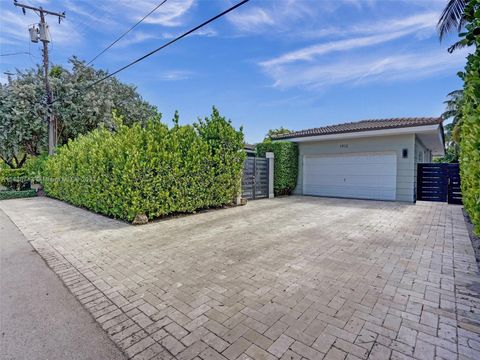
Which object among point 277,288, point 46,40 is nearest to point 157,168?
point 277,288

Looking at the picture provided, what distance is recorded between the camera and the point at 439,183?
10.6 meters

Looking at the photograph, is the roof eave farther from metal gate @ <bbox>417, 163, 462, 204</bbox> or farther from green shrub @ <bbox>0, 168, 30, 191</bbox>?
green shrub @ <bbox>0, 168, 30, 191</bbox>

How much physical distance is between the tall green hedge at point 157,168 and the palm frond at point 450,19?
906 cm

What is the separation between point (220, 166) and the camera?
873 centimetres

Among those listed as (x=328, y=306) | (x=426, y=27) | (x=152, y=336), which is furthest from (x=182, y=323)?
(x=426, y=27)

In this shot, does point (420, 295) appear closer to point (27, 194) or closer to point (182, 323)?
point (182, 323)

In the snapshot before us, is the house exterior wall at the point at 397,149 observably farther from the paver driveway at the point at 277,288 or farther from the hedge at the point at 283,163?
the paver driveway at the point at 277,288

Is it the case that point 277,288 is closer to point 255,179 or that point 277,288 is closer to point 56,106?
point 255,179

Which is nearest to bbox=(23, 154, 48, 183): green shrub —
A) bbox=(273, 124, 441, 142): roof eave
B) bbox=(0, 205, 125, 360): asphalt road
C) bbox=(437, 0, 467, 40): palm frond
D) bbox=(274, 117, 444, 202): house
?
bbox=(0, 205, 125, 360): asphalt road

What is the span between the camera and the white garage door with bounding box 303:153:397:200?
1086 centimetres

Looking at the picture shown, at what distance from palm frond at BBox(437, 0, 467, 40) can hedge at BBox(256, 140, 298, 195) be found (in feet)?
24.4

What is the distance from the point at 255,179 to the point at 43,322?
379 inches

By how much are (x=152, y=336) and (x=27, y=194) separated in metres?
16.9

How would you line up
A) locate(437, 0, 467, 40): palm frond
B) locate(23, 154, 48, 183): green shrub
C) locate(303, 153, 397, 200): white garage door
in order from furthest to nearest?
locate(23, 154, 48, 183): green shrub → locate(303, 153, 397, 200): white garage door → locate(437, 0, 467, 40): palm frond
